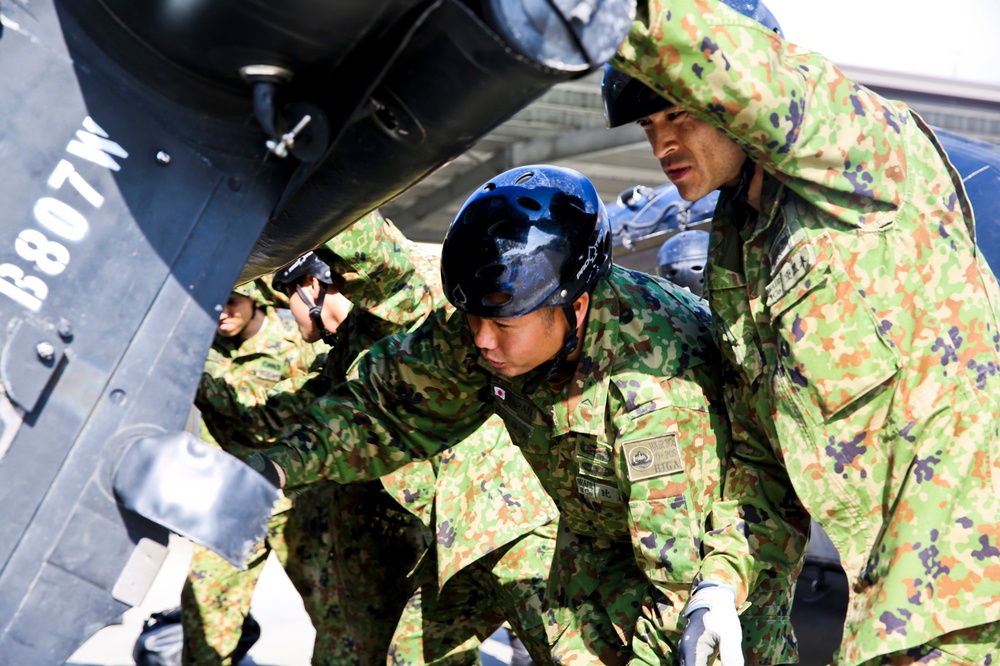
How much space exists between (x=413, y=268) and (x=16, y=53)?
3.28 m

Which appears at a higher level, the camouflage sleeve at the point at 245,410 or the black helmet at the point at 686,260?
the black helmet at the point at 686,260

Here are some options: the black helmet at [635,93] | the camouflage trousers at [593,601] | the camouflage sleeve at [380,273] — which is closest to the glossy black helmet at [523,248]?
the black helmet at [635,93]

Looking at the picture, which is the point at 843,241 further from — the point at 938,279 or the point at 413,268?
the point at 413,268

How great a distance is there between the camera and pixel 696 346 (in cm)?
316

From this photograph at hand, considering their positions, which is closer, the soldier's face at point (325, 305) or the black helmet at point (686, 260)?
the soldier's face at point (325, 305)

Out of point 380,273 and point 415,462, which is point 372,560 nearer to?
point 415,462

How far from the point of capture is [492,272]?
3031 mm

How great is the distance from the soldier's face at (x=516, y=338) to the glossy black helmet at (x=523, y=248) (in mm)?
59

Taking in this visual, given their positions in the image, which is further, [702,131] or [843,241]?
[702,131]

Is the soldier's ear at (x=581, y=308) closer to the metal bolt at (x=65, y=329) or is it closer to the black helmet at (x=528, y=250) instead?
the black helmet at (x=528, y=250)

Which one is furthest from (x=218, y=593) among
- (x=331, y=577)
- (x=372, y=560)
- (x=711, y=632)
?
(x=711, y=632)

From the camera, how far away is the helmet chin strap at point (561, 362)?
317cm

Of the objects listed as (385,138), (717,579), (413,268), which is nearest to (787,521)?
Result: (717,579)

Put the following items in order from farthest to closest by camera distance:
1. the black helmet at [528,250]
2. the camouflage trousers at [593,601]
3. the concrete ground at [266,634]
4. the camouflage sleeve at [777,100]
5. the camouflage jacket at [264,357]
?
the concrete ground at [266,634] < the camouflage jacket at [264,357] < the camouflage trousers at [593,601] < the black helmet at [528,250] < the camouflage sleeve at [777,100]
